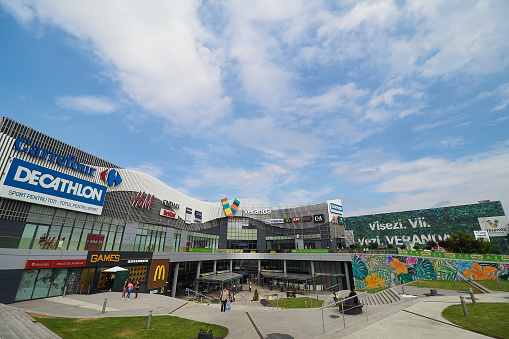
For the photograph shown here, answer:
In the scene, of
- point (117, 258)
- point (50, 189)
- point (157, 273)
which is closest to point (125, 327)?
point (117, 258)

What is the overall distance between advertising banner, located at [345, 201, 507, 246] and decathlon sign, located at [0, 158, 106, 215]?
256ft

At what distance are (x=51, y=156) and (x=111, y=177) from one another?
292 inches

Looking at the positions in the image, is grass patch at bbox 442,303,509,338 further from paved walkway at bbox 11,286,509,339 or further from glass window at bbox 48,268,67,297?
glass window at bbox 48,268,67,297

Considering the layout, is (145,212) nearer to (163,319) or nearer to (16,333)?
(163,319)

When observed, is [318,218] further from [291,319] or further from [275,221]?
[291,319]

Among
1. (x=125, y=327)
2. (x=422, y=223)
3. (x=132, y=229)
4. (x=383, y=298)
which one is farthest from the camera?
(x=422, y=223)

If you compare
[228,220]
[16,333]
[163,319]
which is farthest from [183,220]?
[16,333]

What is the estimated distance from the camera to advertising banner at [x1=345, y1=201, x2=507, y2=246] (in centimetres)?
5928

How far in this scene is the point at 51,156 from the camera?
23750mm

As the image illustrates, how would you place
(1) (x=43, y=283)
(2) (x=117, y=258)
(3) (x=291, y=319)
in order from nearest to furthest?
(3) (x=291, y=319) < (1) (x=43, y=283) < (2) (x=117, y=258)

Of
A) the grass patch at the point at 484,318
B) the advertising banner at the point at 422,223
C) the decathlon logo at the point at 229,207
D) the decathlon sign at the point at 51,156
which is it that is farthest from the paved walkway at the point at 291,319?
the advertising banner at the point at 422,223

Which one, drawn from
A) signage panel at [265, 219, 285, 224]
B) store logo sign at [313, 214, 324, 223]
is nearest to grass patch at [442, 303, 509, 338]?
store logo sign at [313, 214, 324, 223]

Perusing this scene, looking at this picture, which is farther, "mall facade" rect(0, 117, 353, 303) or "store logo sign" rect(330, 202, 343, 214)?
"store logo sign" rect(330, 202, 343, 214)

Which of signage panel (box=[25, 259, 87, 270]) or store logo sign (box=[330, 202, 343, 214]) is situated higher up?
store logo sign (box=[330, 202, 343, 214])
